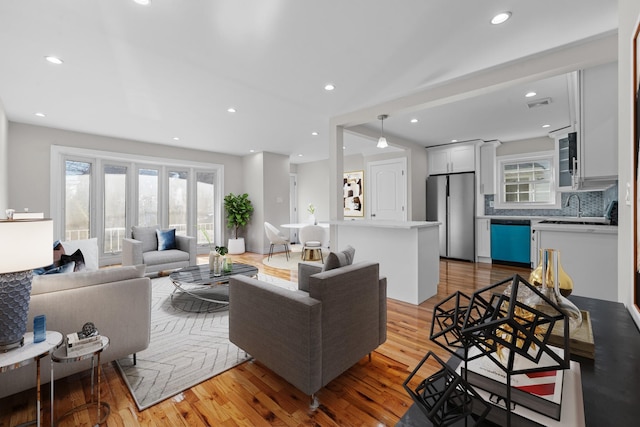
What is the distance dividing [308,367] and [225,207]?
597cm

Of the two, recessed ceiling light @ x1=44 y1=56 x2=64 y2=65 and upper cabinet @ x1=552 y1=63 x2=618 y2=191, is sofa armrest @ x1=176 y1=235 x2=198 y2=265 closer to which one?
recessed ceiling light @ x1=44 y1=56 x2=64 y2=65

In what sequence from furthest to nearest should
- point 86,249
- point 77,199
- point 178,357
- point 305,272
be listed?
point 77,199 < point 86,249 < point 305,272 < point 178,357

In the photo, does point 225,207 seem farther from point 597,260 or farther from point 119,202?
point 597,260

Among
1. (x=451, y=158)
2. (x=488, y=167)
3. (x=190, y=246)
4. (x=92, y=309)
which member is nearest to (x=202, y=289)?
(x=190, y=246)

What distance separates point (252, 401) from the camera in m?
1.72

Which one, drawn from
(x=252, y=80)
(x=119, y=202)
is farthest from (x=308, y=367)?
(x=119, y=202)

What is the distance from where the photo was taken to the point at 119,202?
5766mm

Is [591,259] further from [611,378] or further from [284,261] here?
[284,261]

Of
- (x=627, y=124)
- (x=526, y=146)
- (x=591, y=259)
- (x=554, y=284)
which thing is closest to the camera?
(x=554, y=284)

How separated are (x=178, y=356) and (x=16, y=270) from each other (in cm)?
127

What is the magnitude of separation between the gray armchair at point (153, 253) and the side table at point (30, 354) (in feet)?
9.99

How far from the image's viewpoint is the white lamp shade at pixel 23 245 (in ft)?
4.28

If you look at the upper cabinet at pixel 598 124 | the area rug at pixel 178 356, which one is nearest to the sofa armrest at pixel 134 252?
the area rug at pixel 178 356

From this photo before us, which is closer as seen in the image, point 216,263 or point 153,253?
point 216,263
